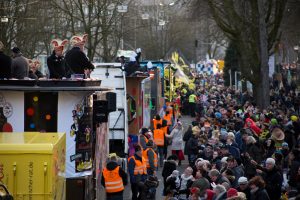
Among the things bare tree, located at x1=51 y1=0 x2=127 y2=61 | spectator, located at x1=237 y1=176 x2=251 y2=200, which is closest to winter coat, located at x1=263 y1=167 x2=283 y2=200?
spectator, located at x1=237 y1=176 x2=251 y2=200

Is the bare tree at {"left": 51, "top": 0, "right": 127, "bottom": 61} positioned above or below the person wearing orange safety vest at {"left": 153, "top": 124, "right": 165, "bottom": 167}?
above

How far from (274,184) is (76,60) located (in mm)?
4243

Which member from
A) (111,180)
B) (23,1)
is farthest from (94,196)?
(23,1)

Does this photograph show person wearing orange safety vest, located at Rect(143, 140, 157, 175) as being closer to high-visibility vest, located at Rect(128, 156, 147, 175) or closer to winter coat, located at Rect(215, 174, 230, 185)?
high-visibility vest, located at Rect(128, 156, 147, 175)

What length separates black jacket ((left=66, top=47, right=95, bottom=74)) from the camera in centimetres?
1617

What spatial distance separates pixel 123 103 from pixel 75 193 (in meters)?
8.77

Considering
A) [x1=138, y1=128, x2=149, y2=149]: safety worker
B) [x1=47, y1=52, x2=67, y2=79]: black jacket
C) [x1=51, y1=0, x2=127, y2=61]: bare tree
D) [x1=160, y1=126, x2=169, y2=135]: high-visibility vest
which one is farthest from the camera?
[x1=51, y1=0, x2=127, y2=61]: bare tree

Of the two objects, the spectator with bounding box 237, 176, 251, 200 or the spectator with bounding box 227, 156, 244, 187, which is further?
the spectator with bounding box 227, 156, 244, 187

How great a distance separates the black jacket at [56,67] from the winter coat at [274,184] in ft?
13.6

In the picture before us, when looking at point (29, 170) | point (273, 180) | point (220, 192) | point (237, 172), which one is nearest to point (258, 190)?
point (220, 192)

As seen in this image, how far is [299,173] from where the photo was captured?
15766 mm

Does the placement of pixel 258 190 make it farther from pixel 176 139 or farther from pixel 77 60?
pixel 176 139

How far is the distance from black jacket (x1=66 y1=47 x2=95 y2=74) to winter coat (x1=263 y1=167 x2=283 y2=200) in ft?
12.8

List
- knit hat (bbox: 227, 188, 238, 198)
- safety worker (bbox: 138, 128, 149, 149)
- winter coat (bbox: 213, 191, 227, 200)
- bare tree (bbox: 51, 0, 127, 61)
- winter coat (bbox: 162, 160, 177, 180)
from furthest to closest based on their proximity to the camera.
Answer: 1. bare tree (bbox: 51, 0, 127, 61)
2. safety worker (bbox: 138, 128, 149, 149)
3. winter coat (bbox: 162, 160, 177, 180)
4. winter coat (bbox: 213, 191, 227, 200)
5. knit hat (bbox: 227, 188, 238, 198)
